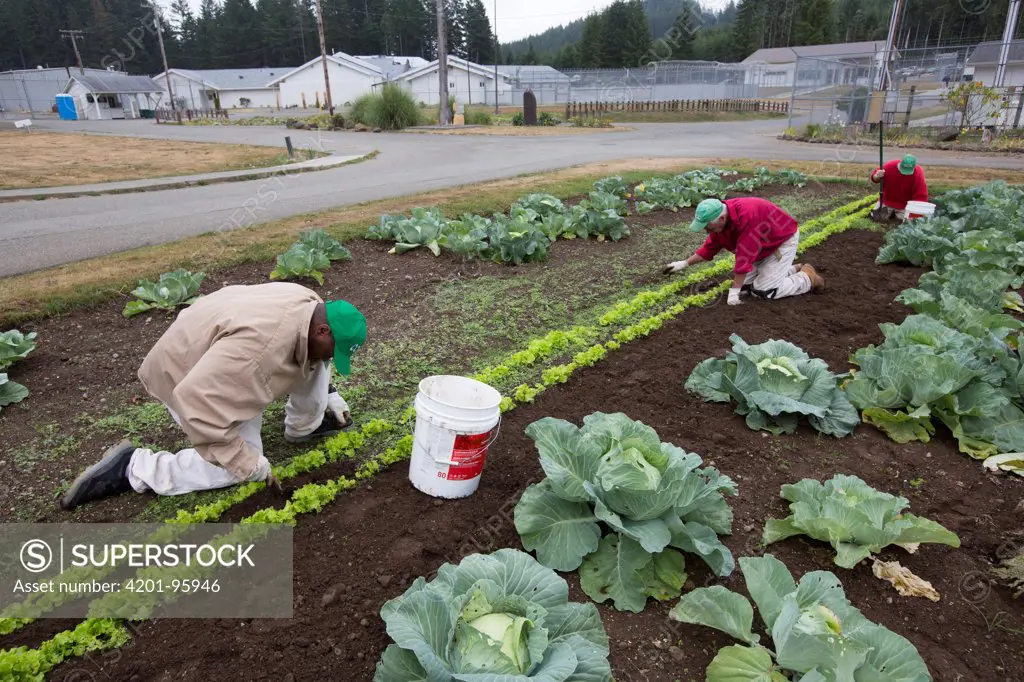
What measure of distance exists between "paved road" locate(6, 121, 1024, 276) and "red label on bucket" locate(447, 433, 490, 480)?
6918 millimetres

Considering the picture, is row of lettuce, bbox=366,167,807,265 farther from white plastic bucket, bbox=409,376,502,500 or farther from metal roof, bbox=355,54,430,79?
metal roof, bbox=355,54,430,79

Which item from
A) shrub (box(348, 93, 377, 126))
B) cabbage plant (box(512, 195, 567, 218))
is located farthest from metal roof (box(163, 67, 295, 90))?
cabbage plant (box(512, 195, 567, 218))

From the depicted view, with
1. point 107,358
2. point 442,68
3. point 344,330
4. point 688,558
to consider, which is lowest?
point 688,558

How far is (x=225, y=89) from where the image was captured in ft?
235

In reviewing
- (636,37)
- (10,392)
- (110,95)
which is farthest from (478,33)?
(10,392)

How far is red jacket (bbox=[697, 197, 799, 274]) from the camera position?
241 inches

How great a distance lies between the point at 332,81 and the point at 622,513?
225 ft

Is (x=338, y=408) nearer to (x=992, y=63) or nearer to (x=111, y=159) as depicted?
(x=111, y=159)

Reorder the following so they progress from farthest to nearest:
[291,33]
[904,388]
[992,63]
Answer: [291,33] < [992,63] < [904,388]

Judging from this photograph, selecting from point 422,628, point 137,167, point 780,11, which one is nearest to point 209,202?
point 137,167

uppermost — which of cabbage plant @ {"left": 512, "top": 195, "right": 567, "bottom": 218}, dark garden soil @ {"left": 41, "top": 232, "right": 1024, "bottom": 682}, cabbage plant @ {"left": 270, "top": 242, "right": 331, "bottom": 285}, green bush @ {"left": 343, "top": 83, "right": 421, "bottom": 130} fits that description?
green bush @ {"left": 343, "top": 83, "right": 421, "bottom": 130}

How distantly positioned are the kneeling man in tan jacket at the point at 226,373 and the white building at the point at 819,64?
27.2 meters

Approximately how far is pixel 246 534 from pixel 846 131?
93.6 feet

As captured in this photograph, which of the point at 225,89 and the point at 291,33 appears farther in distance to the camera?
the point at 291,33
